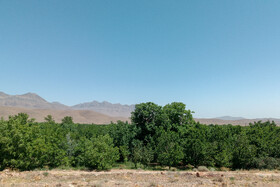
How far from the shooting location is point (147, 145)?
1107 inches

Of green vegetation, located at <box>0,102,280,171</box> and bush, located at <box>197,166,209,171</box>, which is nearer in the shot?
green vegetation, located at <box>0,102,280,171</box>

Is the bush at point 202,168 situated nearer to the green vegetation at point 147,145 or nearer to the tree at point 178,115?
the green vegetation at point 147,145

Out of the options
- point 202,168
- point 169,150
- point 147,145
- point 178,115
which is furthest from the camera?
point 178,115

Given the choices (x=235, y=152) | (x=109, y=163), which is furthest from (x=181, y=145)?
(x=109, y=163)

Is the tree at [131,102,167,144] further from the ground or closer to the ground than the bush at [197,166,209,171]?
further from the ground

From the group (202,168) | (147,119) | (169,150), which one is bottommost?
(202,168)

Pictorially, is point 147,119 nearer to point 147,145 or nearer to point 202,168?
point 147,145

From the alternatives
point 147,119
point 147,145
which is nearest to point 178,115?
point 147,119

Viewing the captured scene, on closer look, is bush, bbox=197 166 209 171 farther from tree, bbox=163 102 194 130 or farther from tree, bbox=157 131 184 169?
tree, bbox=163 102 194 130

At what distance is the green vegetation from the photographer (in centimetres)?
2172

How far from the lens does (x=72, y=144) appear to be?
28.4m

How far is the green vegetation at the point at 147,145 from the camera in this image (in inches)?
855

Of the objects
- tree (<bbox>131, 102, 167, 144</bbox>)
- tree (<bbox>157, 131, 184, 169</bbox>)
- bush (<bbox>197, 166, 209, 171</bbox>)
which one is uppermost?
tree (<bbox>131, 102, 167, 144</bbox>)

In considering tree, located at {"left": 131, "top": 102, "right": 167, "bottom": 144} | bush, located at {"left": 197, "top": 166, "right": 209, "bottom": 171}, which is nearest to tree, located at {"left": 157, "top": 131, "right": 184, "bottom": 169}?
bush, located at {"left": 197, "top": 166, "right": 209, "bottom": 171}
